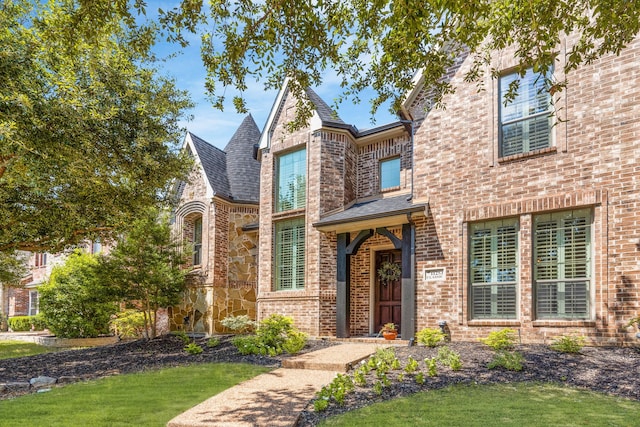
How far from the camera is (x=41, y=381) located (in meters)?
9.48

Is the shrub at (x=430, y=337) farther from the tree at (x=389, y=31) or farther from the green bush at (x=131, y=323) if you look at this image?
the green bush at (x=131, y=323)

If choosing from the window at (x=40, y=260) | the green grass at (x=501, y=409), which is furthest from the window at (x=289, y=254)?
the window at (x=40, y=260)

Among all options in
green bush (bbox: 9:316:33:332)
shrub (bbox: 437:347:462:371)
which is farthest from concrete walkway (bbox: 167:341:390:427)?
green bush (bbox: 9:316:33:332)

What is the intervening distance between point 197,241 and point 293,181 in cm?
551

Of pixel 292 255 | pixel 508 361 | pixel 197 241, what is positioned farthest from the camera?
pixel 197 241

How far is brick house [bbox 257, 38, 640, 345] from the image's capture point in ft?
29.9

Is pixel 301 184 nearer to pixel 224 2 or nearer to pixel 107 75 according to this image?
pixel 107 75

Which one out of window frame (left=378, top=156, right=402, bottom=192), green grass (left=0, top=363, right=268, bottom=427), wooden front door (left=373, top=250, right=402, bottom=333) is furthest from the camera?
window frame (left=378, top=156, right=402, bottom=192)

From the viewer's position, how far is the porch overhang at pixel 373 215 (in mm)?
11609

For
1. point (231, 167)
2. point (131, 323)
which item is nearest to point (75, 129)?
point (131, 323)

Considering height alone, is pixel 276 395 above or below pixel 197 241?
below

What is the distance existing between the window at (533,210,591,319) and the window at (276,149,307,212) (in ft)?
23.2

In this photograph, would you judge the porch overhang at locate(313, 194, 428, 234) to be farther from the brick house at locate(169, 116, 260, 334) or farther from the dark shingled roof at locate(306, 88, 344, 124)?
the brick house at locate(169, 116, 260, 334)

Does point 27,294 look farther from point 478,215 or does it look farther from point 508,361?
point 508,361
